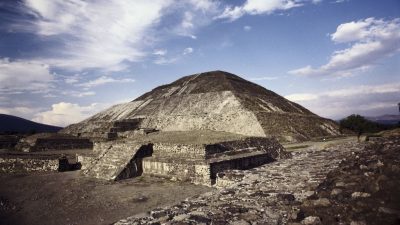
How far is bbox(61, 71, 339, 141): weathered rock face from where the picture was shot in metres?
34.1

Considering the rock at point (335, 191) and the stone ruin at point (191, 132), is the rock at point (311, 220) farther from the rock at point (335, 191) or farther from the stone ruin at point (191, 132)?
the stone ruin at point (191, 132)

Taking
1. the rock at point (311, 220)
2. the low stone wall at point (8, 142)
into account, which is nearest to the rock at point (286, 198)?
the rock at point (311, 220)

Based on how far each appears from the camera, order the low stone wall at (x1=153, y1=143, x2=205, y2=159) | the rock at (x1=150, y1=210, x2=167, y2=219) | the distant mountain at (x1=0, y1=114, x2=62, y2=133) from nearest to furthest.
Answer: the rock at (x1=150, y1=210, x2=167, y2=219), the low stone wall at (x1=153, y1=143, x2=205, y2=159), the distant mountain at (x1=0, y1=114, x2=62, y2=133)

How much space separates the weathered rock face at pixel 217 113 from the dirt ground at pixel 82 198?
1872 cm

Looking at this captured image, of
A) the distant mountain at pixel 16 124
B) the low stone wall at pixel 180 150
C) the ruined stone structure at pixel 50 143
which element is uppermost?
the distant mountain at pixel 16 124

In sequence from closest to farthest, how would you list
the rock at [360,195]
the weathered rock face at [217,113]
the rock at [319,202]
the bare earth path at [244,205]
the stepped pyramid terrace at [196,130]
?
the rock at [360,195]
the rock at [319,202]
the bare earth path at [244,205]
the stepped pyramid terrace at [196,130]
the weathered rock face at [217,113]

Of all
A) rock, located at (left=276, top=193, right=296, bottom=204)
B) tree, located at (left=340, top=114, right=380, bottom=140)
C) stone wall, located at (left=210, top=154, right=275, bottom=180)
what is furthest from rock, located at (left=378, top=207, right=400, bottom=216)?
tree, located at (left=340, top=114, right=380, bottom=140)

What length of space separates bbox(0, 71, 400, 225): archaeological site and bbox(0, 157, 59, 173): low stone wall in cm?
6

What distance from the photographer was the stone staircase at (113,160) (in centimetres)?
1551

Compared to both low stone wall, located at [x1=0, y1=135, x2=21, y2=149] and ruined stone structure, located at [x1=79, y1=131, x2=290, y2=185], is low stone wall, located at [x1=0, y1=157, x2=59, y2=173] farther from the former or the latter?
low stone wall, located at [x1=0, y1=135, x2=21, y2=149]

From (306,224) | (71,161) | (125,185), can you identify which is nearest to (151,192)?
(125,185)

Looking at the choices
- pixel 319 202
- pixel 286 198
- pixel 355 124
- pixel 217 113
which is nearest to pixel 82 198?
pixel 286 198

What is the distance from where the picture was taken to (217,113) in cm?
3766

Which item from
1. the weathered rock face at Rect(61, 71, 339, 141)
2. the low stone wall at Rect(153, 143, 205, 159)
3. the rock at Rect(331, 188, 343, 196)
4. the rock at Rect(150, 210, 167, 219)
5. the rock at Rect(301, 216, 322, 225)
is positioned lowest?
the rock at Rect(150, 210, 167, 219)
